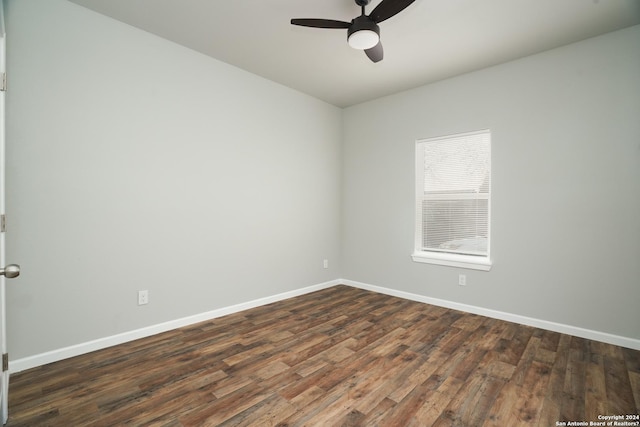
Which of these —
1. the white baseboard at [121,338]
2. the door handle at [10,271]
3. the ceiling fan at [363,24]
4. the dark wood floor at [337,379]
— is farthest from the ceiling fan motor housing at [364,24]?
the white baseboard at [121,338]

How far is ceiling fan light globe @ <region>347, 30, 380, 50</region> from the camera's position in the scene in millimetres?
2217

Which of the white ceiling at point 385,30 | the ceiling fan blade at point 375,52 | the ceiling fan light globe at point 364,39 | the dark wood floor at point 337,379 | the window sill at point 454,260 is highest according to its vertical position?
the white ceiling at point 385,30

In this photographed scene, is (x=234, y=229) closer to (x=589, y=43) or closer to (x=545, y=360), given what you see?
(x=545, y=360)

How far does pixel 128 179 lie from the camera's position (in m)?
2.72

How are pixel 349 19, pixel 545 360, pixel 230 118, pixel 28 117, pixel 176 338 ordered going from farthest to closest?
1. pixel 230 118
2. pixel 176 338
3. pixel 349 19
4. pixel 545 360
5. pixel 28 117

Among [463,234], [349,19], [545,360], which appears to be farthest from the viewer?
[463,234]

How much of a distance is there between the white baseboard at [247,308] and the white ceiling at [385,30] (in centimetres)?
274

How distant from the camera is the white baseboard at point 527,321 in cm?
271

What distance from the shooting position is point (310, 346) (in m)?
2.67

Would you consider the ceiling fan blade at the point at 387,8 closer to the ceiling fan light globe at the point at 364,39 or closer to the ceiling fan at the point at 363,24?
the ceiling fan at the point at 363,24

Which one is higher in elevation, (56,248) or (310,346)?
(56,248)

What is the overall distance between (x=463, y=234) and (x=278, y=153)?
8.33ft

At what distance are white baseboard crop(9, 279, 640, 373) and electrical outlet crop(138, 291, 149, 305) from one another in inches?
9.6

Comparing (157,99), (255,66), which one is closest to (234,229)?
(157,99)
